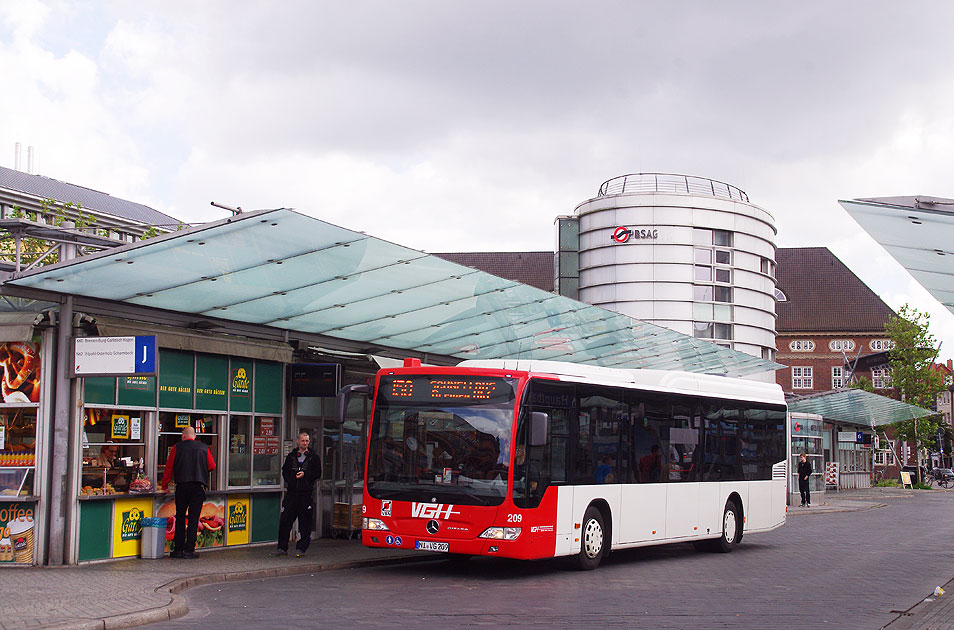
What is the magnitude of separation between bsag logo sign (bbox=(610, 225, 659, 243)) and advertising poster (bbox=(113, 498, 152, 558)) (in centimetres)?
5188

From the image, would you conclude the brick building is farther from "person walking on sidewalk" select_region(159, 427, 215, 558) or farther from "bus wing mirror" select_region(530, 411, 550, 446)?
"person walking on sidewalk" select_region(159, 427, 215, 558)

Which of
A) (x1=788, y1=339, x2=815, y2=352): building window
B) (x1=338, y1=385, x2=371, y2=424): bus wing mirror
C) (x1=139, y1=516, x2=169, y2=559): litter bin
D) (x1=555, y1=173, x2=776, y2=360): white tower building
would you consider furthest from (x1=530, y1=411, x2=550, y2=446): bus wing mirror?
(x1=788, y1=339, x2=815, y2=352): building window

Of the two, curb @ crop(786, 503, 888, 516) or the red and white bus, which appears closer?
the red and white bus

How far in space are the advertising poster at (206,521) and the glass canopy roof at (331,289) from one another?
2757 millimetres

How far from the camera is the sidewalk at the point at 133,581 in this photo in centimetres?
1050

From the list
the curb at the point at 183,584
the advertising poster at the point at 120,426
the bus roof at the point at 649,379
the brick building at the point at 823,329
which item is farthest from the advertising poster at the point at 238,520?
the brick building at the point at 823,329

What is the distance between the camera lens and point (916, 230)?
15945mm

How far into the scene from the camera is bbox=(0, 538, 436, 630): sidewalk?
10.5 m

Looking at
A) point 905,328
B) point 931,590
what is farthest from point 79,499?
point 905,328

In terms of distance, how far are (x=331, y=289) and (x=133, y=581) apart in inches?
197

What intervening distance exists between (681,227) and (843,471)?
15.9 metres

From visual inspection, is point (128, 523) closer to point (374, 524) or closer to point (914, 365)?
point (374, 524)

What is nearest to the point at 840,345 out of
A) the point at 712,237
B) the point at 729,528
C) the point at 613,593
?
the point at 712,237

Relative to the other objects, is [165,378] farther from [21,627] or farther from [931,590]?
[931,590]
